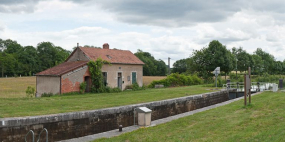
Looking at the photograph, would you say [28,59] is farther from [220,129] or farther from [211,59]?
[220,129]

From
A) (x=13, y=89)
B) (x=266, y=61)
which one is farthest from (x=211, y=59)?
(x=266, y=61)

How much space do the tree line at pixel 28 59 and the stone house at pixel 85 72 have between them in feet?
131

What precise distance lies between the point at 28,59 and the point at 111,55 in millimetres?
55113

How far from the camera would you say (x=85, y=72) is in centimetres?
2369

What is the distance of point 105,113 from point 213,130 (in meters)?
4.37

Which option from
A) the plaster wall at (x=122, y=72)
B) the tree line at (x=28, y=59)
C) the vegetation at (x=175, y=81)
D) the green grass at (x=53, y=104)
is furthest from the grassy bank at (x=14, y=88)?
A: the tree line at (x=28, y=59)

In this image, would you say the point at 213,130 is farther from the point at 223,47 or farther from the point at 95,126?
the point at 223,47

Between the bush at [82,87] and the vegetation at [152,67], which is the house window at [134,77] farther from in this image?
the vegetation at [152,67]

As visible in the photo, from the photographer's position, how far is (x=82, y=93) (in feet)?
75.5

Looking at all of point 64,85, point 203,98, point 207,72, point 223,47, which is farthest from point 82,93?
point 223,47

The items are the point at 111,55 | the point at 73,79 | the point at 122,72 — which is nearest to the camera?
the point at 73,79

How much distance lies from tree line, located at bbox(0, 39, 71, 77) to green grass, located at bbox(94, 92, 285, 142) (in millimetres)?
58689

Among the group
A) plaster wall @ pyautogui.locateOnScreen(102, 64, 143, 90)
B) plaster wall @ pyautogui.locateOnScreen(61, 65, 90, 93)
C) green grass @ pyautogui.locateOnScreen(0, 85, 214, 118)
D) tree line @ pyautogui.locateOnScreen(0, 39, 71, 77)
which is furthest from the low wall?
tree line @ pyautogui.locateOnScreen(0, 39, 71, 77)

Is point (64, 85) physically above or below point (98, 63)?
below
